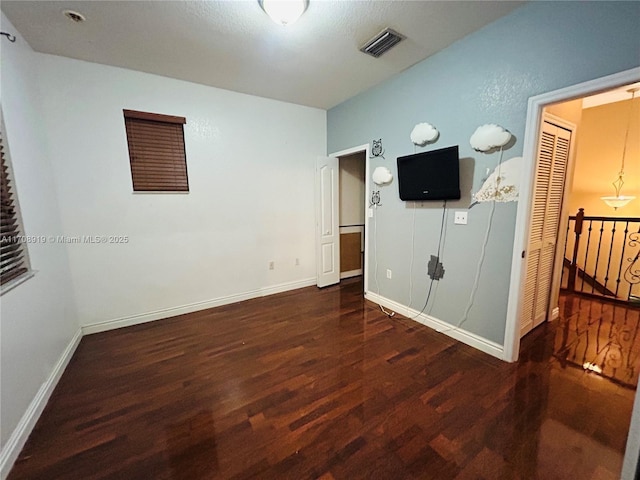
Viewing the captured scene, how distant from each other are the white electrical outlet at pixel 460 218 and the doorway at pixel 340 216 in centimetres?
116

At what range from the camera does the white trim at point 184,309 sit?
2.74 metres

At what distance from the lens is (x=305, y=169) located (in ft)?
12.7

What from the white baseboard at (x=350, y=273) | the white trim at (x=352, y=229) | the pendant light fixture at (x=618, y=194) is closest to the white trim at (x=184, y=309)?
the white baseboard at (x=350, y=273)

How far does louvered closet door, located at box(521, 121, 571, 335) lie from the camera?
7.42ft

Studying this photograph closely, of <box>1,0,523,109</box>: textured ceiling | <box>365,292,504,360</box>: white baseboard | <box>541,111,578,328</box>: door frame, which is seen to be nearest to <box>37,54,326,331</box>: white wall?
<box>1,0,523,109</box>: textured ceiling

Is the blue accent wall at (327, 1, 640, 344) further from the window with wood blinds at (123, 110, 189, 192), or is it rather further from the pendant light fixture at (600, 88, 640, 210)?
the pendant light fixture at (600, 88, 640, 210)

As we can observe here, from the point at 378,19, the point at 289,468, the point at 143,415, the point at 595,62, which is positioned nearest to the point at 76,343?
the point at 143,415

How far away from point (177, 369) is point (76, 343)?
1.21 meters

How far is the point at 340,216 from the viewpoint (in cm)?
438

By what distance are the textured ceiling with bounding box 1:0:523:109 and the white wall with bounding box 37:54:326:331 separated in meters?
0.30

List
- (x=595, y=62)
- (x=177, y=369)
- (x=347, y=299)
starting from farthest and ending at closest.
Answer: (x=347, y=299) → (x=177, y=369) → (x=595, y=62)

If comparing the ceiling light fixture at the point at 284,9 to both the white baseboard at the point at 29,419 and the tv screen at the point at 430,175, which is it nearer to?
the tv screen at the point at 430,175

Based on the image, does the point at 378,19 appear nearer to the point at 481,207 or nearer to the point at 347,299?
the point at 481,207

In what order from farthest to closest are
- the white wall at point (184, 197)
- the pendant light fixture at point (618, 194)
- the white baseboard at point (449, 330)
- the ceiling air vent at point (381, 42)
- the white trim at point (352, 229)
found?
the white trim at point (352, 229), the pendant light fixture at point (618, 194), the white wall at point (184, 197), the white baseboard at point (449, 330), the ceiling air vent at point (381, 42)
